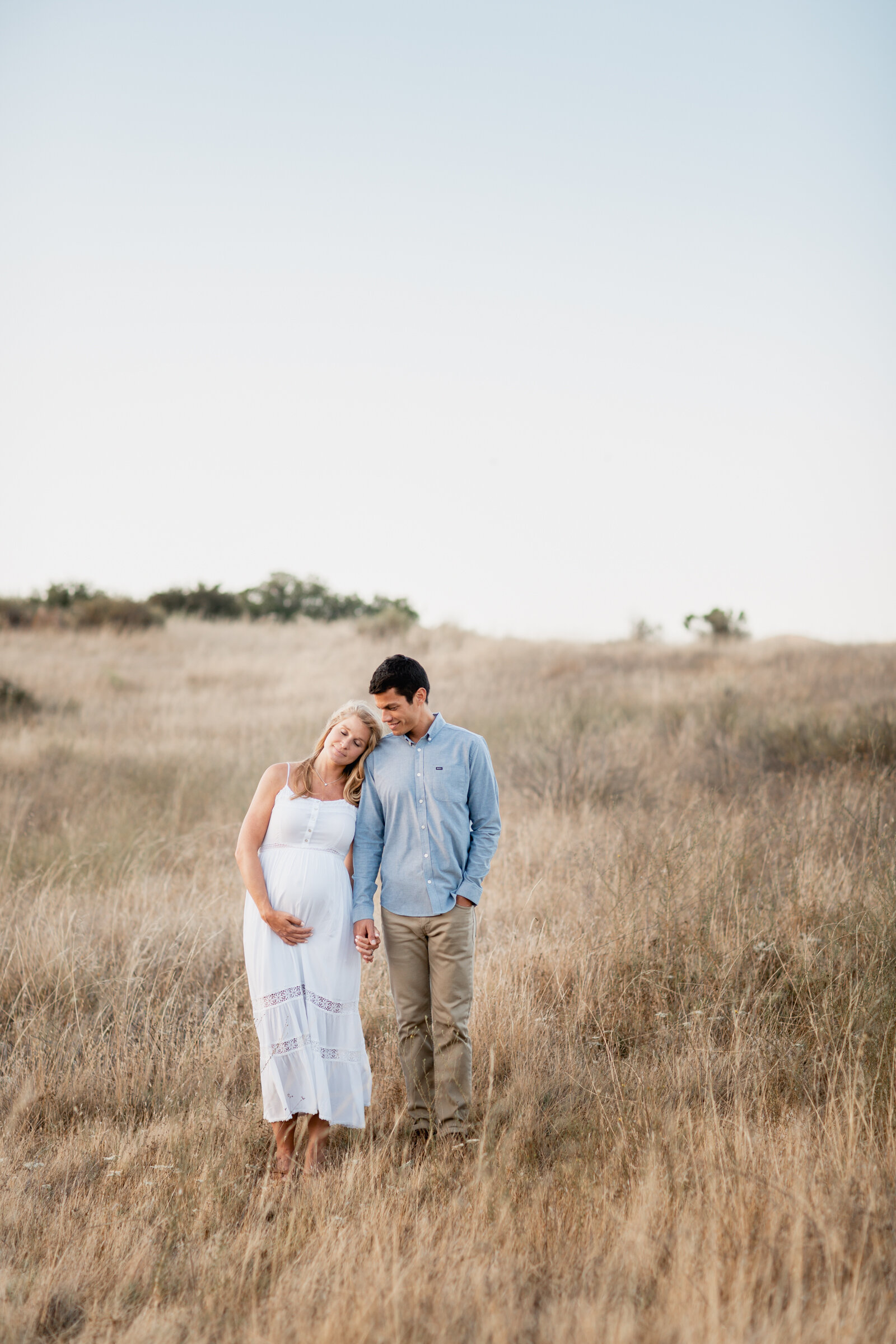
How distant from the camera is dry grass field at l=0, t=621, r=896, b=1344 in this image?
232 centimetres

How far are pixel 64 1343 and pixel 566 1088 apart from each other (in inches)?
83.0

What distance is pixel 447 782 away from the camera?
3.36 metres

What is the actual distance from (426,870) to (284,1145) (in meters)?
1.24

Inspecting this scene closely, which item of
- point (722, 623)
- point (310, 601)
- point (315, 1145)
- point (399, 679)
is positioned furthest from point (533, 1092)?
point (310, 601)

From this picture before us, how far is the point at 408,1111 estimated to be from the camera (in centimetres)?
346

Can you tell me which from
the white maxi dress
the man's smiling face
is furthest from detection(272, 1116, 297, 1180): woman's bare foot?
the man's smiling face

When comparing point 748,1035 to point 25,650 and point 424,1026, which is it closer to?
point 424,1026

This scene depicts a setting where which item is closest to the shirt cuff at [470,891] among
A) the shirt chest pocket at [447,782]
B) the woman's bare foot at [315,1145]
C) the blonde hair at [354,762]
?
the shirt chest pocket at [447,782]

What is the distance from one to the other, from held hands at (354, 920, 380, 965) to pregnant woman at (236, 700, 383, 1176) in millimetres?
38

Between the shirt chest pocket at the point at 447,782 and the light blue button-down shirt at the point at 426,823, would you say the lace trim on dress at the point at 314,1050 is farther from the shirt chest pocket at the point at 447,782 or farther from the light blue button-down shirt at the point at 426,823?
the shirt chest pocket at the point at 447,782

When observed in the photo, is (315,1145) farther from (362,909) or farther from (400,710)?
(400,710)

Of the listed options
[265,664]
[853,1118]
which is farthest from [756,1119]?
[265,664]

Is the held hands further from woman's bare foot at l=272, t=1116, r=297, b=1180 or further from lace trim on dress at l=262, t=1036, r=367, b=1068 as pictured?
woman's bare foot at l=272, t=1116, r=297, b=1180

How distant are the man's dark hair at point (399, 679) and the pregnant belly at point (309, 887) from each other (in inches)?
29.3
